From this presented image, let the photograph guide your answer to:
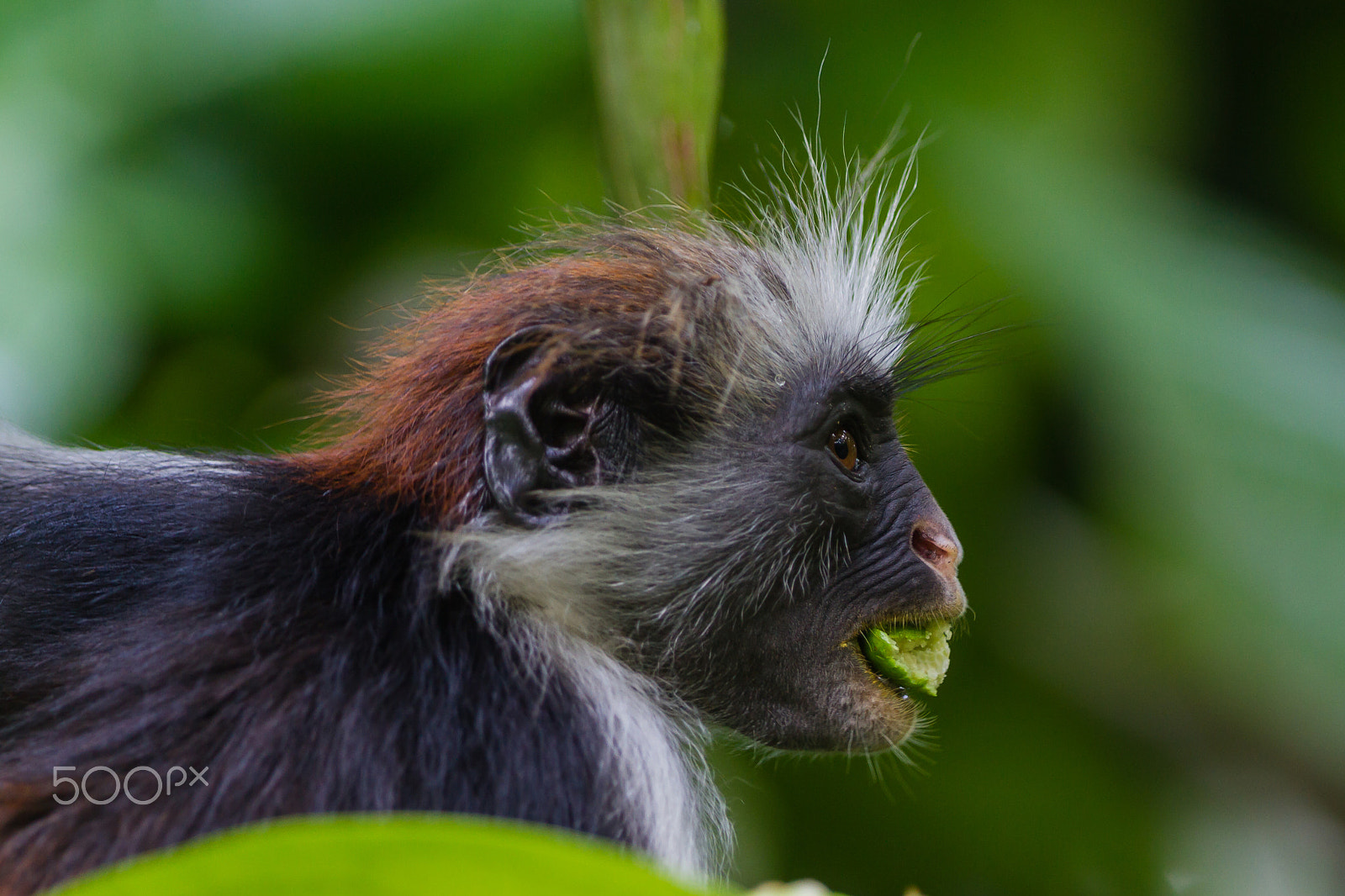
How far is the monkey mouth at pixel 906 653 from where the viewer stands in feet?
6.82

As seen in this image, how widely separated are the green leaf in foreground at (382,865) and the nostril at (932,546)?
1284 millimetres

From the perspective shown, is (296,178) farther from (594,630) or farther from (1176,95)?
(1176,95)

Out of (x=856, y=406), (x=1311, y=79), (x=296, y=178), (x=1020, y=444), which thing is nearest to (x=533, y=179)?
(x=296, y=178)

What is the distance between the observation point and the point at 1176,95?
13.4 feet

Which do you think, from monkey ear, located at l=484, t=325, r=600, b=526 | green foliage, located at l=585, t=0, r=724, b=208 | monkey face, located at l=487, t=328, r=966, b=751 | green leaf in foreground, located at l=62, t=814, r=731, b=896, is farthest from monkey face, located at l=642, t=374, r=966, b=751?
green leaf in foreground, located at l=62, t=814, r=731, b=896

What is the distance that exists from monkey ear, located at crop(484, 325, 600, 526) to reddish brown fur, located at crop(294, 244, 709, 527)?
48 mm

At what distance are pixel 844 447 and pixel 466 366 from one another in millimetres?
654

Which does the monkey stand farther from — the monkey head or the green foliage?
the green foliage

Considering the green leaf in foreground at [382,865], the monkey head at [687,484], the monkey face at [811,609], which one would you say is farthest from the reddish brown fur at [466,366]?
the green leaf in foreground at [382,865]

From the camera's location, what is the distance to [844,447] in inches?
83.7

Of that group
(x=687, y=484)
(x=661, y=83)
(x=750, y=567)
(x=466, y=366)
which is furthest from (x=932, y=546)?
(x=661, y=83)

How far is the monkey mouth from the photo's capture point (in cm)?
208

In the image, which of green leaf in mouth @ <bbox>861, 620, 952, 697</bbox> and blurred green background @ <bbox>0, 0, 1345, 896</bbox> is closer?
green leaf in mouth @ <bbox>861, 620, 952, 697</bbox>

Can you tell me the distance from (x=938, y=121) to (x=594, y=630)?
2.33m
